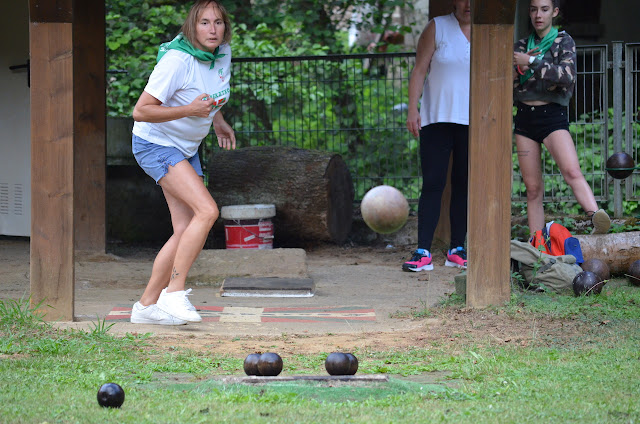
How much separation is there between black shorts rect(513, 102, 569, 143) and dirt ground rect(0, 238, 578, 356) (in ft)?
4.77

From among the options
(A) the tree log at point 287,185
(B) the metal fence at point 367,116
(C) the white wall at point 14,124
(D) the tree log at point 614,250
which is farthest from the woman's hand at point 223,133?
(C) the white wall at point 14,124

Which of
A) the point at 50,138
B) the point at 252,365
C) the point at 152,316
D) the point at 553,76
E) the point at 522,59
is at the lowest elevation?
the point at 152,316

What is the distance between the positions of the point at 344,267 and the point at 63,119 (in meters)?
4.15

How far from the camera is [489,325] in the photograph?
5.28 m

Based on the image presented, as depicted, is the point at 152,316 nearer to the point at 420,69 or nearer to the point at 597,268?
the point at 597,268

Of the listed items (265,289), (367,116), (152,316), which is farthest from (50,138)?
(367,116)

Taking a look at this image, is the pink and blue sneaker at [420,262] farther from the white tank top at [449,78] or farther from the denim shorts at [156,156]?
the denim shorts at [156,156]

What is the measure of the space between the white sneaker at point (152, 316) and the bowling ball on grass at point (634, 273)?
3.83 meters

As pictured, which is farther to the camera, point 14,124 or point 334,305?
point 14,124

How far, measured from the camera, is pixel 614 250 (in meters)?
7.44

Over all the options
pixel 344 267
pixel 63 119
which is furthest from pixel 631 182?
pixel 63 119

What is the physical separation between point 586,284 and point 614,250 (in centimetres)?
157

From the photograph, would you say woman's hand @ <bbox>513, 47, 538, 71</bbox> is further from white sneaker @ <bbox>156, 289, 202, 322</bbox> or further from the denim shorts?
white sneaker @ <bbox>156, 289, 202, 322</bbox>

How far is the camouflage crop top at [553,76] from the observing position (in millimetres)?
6672
